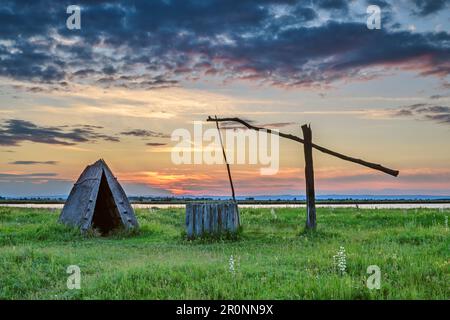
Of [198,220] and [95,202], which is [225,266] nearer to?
[198,220]

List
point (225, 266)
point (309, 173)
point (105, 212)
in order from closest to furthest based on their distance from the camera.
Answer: point (225, 266), point (309, 173), point (105, 212)

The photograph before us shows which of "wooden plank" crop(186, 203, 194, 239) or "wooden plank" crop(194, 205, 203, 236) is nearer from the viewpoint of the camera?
"wooden plank" crop(194, 205, 203, 236)

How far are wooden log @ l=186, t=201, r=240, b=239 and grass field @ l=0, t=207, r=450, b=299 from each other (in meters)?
0.51

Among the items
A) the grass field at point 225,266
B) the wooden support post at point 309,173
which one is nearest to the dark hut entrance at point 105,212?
the grass field at point 225,266

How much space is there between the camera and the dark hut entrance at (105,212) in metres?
27.1

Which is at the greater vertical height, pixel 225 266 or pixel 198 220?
pixel 198 220

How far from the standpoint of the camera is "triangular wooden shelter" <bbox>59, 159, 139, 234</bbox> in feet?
78.9

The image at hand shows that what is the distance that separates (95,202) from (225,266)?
44.4 ft

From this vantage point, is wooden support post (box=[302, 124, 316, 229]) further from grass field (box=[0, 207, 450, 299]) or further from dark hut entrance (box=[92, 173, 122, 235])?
dark hut entrance (box=[92, 173, 122, 235])

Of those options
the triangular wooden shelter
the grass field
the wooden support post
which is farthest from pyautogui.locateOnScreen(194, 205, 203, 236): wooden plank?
the wooden support post

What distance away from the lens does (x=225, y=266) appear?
507 inches

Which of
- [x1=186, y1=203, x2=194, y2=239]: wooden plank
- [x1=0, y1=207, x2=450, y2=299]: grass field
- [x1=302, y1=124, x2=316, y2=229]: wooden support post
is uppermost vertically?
[x1=302, y1=124, x2=316, y2=229]: wooden support post

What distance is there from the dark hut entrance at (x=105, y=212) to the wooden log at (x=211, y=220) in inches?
263

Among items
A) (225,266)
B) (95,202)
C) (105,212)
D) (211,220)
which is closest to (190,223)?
→ (211,220)
